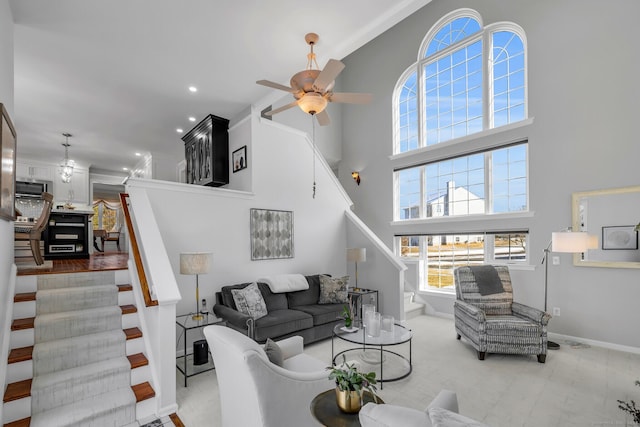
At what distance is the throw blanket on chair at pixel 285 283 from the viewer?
437 cm

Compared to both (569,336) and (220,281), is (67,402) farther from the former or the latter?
(569,336)

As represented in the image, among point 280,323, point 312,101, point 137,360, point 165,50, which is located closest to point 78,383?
point 137,360

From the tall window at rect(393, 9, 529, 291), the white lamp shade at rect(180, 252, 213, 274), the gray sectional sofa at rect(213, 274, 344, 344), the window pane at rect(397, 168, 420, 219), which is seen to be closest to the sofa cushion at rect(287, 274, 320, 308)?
the gray sectional sofa at rect(213, 274, 344, 344)

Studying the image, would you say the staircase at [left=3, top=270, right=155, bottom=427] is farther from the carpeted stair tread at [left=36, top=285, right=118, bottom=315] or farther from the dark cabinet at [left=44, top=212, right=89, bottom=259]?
the dark cabinet at [left=44, top=212, right=89, bottom=259]

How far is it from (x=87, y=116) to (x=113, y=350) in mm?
4226

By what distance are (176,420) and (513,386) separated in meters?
3.06

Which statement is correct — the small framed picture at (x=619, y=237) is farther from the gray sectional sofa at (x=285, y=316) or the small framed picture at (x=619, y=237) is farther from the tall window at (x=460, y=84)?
the gray sectional sofa at (x=285, y=316)

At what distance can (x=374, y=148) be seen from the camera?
23.0 ft

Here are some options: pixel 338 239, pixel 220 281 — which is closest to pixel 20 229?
pixel 220 281

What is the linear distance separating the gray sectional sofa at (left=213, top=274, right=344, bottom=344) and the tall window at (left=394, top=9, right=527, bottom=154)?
12.6 feet

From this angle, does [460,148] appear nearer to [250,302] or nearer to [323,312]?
[323,312]

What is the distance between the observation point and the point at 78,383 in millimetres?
2439

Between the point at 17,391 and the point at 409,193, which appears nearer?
the point at 17,391

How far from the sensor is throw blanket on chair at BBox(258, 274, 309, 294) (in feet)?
14.3
